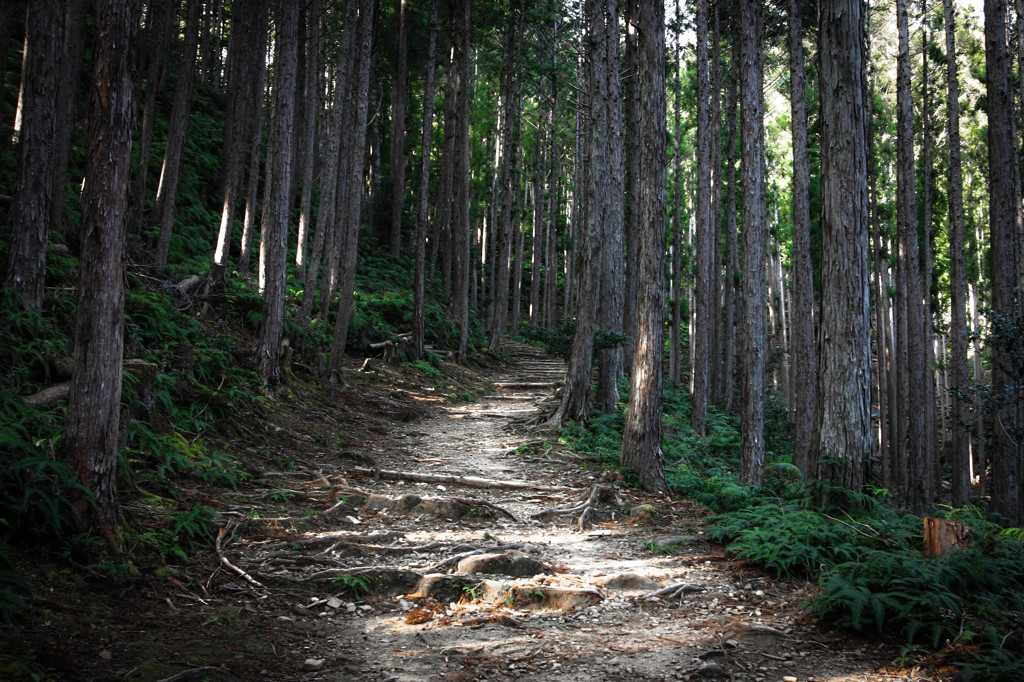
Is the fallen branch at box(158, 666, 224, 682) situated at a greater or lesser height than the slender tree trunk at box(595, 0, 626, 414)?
lesser

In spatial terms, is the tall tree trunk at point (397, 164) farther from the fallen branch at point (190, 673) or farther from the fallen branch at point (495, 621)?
the fallen branch at point (190, 673)

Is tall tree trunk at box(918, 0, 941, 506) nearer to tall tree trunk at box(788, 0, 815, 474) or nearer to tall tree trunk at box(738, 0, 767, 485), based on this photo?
tall tree trunk at box(788, 0, 815, 474)

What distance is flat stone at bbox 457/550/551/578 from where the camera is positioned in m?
4.92

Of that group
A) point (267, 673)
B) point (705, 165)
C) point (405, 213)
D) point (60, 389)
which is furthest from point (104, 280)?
point (405, 213)

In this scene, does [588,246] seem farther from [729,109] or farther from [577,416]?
[729,109]

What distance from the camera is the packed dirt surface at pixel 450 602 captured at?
3.41 meters

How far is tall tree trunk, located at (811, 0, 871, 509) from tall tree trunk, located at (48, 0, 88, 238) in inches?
402

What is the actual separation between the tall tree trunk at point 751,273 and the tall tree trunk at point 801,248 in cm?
195

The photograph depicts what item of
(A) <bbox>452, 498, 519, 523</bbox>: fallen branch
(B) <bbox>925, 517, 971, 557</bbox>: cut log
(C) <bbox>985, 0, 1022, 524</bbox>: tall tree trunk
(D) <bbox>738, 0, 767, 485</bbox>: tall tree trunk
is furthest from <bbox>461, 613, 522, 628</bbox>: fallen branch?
(C) <bbox>985, 0, 1022, 524</bbox>: tall tree trunk

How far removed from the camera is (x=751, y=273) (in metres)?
10.6

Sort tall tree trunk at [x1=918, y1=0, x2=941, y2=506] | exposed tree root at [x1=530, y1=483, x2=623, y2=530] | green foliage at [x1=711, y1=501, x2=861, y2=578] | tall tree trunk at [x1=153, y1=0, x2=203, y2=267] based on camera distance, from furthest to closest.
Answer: tall tree trunk at [x1=918, y1=0, x2=941, y2=506], tall tree trunk at [x1=153, y1=0, x2=203, y2=267], exposed tree root at [x1=530, y1=483, x2=623, y2=530], green foliage at [x1=711, y1=501, x2=861, y2=578]

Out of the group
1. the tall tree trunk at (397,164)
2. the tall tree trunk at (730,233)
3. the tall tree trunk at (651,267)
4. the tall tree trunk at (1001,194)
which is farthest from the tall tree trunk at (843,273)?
the tall tree trunk at (397,164)

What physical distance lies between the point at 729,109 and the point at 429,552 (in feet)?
57.1

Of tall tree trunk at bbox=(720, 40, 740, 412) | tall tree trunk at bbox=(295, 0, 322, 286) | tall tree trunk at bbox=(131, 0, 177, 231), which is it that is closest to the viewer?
tall tree trunk at bbox=(131, 0, 177, 231)
